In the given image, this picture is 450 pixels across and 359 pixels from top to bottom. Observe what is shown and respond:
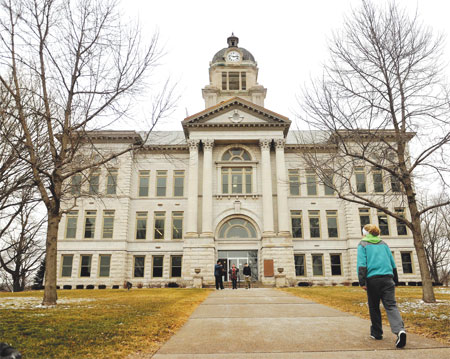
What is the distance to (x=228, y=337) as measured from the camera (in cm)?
659

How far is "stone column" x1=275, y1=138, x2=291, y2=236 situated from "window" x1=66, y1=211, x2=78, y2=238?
2017 cm

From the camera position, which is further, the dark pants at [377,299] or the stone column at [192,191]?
the stone column at [192,191]

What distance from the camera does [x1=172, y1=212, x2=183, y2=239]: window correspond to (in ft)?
121

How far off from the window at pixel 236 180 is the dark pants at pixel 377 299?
3056 cm

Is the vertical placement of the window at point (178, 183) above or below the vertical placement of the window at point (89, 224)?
above

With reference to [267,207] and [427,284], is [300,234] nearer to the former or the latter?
[267,207]

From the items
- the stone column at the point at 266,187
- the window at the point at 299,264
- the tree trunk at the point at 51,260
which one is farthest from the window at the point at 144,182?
the tree trunk at the point at 51,260

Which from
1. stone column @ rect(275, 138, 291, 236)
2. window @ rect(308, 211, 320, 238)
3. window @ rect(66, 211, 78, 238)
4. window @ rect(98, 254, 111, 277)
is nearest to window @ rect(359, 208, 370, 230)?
window @ rect(308, 211, 320, 238)

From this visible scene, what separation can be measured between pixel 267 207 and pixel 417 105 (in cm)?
2180

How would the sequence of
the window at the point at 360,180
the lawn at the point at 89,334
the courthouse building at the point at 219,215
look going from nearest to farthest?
1. the lawn at the point at 89,334
2. the courthouse building at the point at 219,215
3. the window at the point at 360,180

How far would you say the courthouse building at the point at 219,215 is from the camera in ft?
116

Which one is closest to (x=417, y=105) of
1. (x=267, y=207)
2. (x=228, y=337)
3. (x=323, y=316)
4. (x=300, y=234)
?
(x=323, y=316)

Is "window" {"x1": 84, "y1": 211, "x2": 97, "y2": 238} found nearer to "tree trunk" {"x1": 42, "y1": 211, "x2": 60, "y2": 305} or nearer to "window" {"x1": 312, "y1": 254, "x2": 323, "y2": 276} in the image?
"window" {"x1": 312, "y1": 254, "x2": 323, "y2": 276}

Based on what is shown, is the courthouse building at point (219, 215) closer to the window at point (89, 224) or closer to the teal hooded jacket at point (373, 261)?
the window at point (89, 224)
